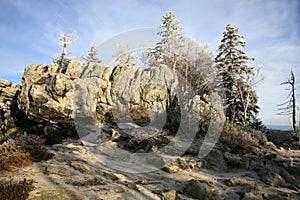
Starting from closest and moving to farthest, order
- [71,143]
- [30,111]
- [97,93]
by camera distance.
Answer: [71,143] < [30,111] < [97,93]

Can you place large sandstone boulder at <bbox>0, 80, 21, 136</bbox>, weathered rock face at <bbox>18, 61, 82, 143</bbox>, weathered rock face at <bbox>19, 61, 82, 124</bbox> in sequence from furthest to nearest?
large sandstone boulder at <bbox>0, 80, 21, 136</bbox> < weathered rock face at <bbox>19, 61, 82, 124</bbox> < weathered rock face at <bbox>18, 61, 82, 143</bbox>

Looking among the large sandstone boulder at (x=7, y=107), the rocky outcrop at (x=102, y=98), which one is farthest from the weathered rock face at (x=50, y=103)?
the large sandstone boulder at (x=7, y=107)

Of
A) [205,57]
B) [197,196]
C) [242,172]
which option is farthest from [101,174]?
[205,57]

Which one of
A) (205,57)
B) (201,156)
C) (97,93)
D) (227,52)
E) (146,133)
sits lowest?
(201,156)

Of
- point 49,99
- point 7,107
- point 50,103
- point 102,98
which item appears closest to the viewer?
point 50,103

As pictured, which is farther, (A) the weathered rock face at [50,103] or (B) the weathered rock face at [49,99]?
(B) the weathered rock face at [49,99]

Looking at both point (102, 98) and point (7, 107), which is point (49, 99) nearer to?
point (102, 98)

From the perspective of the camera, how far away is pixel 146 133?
1091 cm

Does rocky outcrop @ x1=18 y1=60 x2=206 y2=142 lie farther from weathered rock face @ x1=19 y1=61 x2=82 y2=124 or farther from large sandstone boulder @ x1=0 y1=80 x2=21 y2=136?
large sandstone boulder @ x1=0 y1=80 x2=21 y2=136

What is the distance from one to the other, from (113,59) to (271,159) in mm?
23240

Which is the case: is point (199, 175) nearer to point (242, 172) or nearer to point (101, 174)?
point (242, 172)

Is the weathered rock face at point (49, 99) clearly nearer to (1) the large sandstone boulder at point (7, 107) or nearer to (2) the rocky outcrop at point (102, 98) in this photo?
(2) the rocky outcrop at point (102, 98)

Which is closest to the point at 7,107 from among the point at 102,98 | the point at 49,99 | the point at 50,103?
the point at 49,99

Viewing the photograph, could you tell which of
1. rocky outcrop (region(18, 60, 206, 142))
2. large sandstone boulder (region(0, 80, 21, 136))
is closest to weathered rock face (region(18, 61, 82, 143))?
rocky outcrop (region(18, 60, 206, 142))
